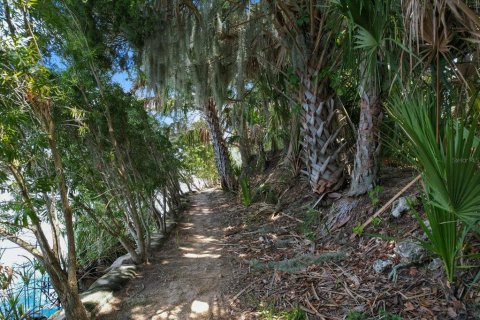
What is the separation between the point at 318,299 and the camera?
7.63 ft

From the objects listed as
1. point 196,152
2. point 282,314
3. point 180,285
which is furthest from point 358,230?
point 196,152

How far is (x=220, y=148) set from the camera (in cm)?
793

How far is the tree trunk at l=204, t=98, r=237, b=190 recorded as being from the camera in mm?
7812

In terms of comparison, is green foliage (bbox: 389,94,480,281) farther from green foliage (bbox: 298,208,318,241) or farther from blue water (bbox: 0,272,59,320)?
blue water (bbox: 0,272,59,320)

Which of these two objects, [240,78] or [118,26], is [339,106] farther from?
[118,26]

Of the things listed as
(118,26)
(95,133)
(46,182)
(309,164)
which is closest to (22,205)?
(46,182)

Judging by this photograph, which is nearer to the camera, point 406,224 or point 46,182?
point 46,182

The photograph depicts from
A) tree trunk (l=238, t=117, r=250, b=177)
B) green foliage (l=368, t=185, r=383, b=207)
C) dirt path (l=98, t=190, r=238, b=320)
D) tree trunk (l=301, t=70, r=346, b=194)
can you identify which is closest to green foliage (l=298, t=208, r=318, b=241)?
tree trunk (l=301, t=70, r=346, b=194)

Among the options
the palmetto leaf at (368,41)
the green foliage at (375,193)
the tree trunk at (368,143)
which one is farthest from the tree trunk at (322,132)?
the palmetto leaf at (368,41)

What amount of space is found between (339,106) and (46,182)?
3.47 meters

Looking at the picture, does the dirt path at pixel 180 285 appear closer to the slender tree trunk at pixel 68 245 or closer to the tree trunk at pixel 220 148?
the slender tree trunk at pixel 68 245

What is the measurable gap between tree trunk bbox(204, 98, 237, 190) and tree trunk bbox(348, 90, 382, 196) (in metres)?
4.86

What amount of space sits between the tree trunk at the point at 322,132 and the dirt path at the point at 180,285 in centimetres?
161

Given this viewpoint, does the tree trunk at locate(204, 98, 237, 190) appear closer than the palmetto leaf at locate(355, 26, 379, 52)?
No
